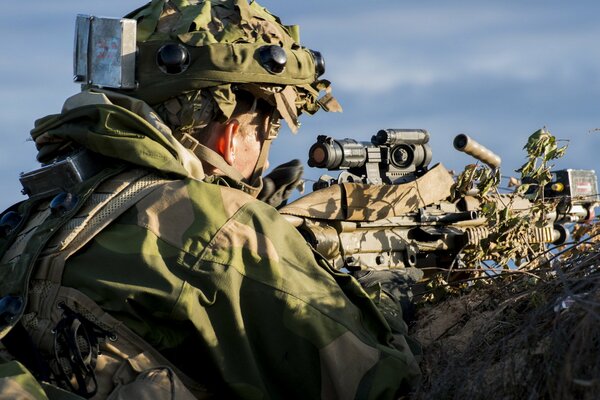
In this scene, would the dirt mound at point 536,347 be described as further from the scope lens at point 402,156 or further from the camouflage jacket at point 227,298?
the scope lens at point 402,156

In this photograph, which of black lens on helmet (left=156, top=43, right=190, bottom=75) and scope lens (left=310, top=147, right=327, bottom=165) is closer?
black lens on helmet (left=156, top=43, right=190, bottom=75)

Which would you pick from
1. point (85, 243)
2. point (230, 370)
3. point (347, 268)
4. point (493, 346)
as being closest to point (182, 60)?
point (85, 243)

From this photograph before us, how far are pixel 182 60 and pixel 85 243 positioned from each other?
1138mm

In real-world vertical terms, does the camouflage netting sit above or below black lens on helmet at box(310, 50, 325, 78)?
below

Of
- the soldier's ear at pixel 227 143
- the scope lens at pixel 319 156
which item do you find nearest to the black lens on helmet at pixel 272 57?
the soldier's ear at pixel 227 143

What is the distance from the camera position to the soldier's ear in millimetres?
4434

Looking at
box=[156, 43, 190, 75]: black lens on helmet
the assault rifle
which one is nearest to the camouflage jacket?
box=[156, 43, 190, 75]: black lens on helmet

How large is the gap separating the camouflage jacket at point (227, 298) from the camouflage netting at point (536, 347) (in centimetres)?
32

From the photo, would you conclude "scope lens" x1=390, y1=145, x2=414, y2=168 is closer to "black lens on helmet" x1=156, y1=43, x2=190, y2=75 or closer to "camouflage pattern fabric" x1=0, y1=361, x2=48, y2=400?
"black lens on helmet" x1=156, y1=43, x2=190, y2=75

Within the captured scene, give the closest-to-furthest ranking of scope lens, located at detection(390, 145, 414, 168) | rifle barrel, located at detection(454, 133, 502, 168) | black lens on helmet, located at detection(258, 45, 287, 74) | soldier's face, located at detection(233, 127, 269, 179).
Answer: black lens on helmet, located at detection(258, 45, 287, 74), soldier's face, located at detection(233, 127, 269, 179), rifle barrel, located at detection(454, 133, 502, 168), scope lens, located at detection(390, 145, 414, 168)

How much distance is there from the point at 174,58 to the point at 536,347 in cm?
207

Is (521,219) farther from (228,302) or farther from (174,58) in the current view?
(228,302)

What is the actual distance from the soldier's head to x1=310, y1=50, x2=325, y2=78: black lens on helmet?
95 mm

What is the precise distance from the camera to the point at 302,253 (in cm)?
359
